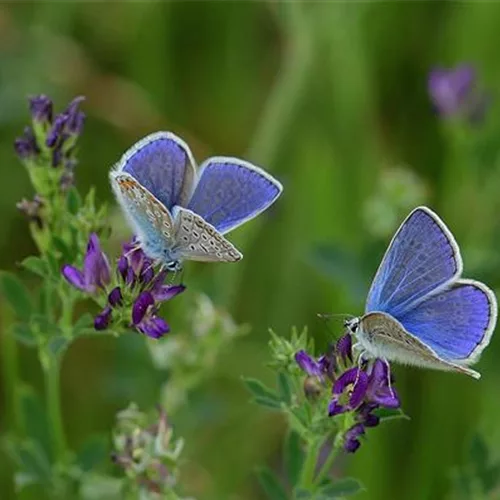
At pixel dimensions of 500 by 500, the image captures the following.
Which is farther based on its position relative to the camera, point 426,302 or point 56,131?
point 56,131

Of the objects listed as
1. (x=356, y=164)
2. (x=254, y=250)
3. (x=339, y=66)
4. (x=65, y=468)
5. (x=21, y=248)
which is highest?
(x=339, y=66)

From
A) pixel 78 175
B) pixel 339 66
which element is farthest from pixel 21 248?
pixel 339 66

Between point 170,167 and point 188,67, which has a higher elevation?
point 188,67

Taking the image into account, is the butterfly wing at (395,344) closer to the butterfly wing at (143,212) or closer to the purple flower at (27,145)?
the butterfly wing at (143,212)

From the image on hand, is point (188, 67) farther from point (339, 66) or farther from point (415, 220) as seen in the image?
point (415, 220)

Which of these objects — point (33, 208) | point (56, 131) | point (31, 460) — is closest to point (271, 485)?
point (31, 460)

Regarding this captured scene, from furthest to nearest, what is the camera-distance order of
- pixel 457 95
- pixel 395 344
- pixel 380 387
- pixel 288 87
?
1. pixel 288 87
2. pixel 457 95
3. pixel 380 387
4. pixel 395 344

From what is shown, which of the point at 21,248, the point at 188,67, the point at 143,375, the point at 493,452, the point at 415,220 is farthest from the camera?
the point at 188,67

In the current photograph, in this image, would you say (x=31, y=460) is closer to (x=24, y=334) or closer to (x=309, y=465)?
(x=24, y=334)

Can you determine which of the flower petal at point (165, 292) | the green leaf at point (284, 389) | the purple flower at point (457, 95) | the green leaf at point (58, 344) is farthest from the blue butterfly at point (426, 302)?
the purple flower at point (457, 95)
